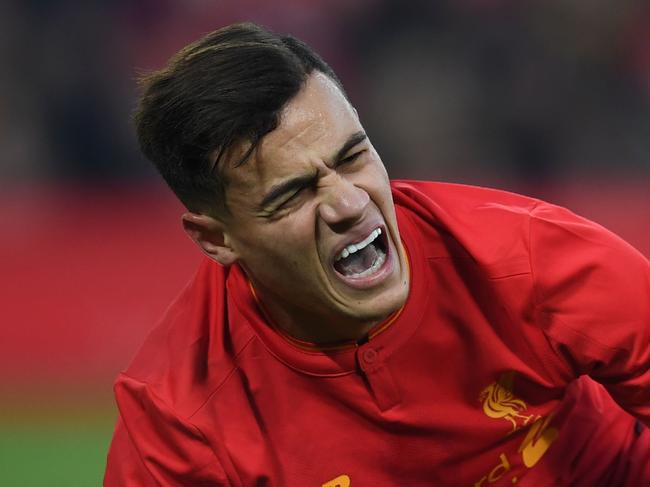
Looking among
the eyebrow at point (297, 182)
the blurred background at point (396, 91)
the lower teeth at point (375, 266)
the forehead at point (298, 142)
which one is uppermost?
the forehead at point (298, 142)

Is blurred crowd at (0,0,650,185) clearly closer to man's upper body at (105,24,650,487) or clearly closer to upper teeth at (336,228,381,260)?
man's upper body at (105,24,650,487)

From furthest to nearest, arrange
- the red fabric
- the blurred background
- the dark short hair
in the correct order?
the blurred background < the red fabric < the dark short hair

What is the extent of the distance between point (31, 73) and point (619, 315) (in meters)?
5.79

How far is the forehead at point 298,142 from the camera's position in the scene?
2.46m

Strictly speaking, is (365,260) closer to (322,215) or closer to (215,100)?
(322,215)

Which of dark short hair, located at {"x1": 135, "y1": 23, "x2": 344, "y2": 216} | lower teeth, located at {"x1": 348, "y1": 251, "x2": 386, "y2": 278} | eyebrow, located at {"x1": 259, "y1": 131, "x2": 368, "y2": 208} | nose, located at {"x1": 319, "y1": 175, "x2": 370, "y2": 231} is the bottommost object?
lower teeth, located at {"x1": 348, "y1": 251, "x2": 386, "y2": 278}

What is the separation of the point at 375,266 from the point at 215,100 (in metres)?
0.47

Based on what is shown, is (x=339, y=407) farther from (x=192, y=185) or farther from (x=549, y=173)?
(x=549, y=173)

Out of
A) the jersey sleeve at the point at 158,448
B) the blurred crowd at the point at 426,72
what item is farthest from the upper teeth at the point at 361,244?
the blurred crowd at the point at 426,72

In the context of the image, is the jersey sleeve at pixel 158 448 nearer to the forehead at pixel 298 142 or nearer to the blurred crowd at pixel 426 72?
the forehead at pixel 298 142

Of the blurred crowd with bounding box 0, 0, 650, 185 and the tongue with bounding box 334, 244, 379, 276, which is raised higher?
the tongue with bounding box 334, 244, 379, 276

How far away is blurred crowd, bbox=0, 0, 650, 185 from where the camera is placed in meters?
7.52

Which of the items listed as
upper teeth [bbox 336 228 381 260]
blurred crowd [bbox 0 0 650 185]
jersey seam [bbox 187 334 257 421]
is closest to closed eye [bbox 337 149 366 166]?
upper teeth [bbox 336 228 381 260]

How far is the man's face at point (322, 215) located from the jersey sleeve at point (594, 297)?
297 millimetres
